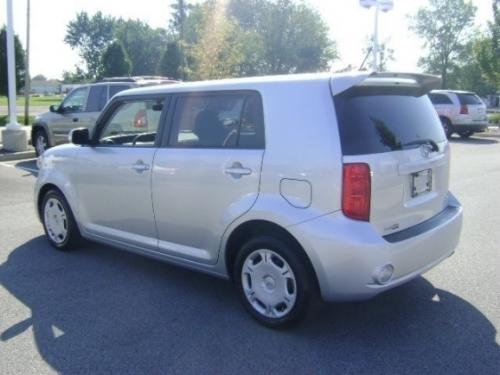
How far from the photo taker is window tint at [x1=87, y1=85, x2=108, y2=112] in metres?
12.0

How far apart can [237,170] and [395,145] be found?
111 cm

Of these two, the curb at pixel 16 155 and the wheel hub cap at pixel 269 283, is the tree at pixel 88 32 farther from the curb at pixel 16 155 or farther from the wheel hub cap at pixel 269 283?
the wheel hub cap at pixel 269 283

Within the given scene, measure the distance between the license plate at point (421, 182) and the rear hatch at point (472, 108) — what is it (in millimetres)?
16612

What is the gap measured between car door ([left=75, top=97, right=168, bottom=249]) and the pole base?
9.42 meters

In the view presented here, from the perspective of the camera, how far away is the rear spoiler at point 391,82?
3445mm

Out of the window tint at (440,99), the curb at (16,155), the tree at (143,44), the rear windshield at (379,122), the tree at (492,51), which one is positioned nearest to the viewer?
the rear windshield at (379,122)

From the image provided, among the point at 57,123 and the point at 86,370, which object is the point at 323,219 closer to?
the point at 86,370

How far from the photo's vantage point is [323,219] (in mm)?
3396

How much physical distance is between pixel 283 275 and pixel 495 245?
10.6 ft

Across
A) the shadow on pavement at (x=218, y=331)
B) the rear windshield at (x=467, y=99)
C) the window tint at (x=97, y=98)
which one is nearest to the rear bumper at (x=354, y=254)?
the shadow on pavement at (x=218, y=331)

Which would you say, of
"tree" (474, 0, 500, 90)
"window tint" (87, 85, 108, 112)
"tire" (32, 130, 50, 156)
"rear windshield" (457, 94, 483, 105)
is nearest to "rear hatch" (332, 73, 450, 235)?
"window tint" (87, 85, 108, 112)

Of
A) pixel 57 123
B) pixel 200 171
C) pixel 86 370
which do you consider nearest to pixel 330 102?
pixel 200 171

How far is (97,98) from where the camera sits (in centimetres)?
1208

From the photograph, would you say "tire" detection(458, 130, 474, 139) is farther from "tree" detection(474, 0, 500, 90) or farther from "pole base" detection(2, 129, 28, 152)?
"tree" detection(474, 0, 500, 90)
